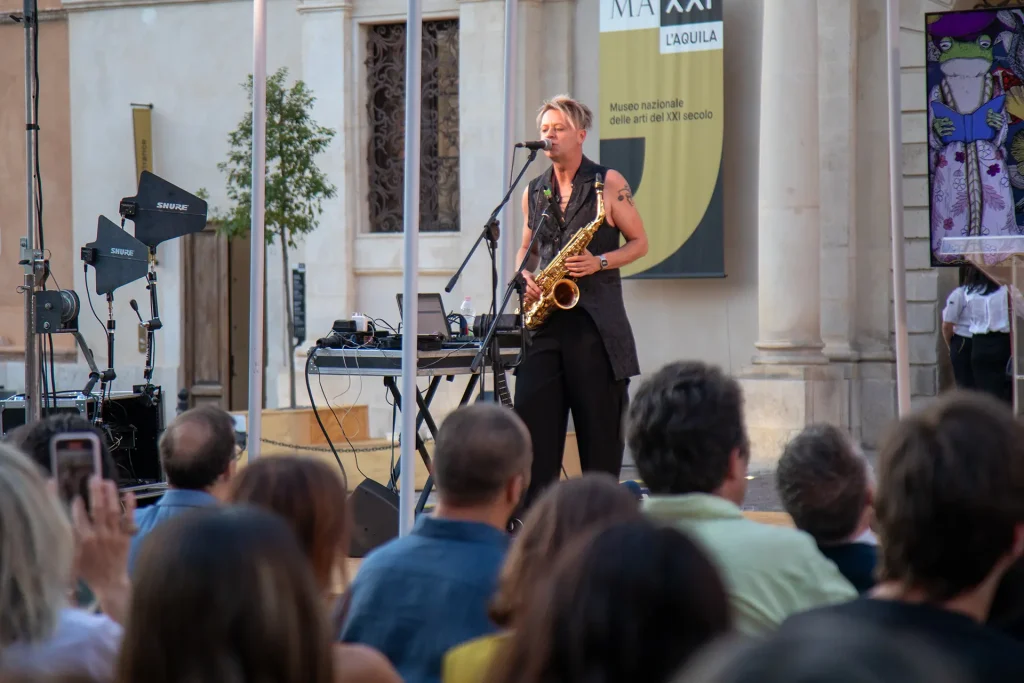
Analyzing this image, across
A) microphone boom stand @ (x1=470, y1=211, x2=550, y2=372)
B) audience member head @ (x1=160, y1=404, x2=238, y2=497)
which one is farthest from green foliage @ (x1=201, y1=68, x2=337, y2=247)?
audience member head @ (x1=160, y1=404, x2=238, y2=497)

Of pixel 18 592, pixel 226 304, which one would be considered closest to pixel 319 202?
pixel 226 304

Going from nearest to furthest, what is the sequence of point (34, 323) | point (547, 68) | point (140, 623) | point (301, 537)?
1. point (140, 623)
2. point (301, 537)
3. point (34, 323)
4. point (547, 68)

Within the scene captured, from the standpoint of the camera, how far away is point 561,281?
5.46 meters

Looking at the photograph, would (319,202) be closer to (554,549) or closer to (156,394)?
(156,394)

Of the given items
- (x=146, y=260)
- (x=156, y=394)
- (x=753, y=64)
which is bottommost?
(x=156, y=394)

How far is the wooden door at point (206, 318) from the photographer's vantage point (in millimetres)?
14516

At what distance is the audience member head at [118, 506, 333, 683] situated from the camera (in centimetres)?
141

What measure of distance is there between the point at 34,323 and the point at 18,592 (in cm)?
497

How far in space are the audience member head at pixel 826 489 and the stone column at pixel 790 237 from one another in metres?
7.42

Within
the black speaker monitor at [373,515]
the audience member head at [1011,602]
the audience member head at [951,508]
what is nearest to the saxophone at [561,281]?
the black speaker monitor at [373,515]

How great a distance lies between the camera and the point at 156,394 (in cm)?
696

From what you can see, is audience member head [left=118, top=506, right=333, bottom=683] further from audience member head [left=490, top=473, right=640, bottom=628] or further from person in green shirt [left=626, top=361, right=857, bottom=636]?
person in green shirt [left=626, top=361, right=857, bottom=636]

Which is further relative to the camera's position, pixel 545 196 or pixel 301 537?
pixel 545 196

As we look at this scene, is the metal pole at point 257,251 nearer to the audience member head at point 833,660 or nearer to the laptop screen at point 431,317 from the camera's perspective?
the laptop screen at point 431,317
